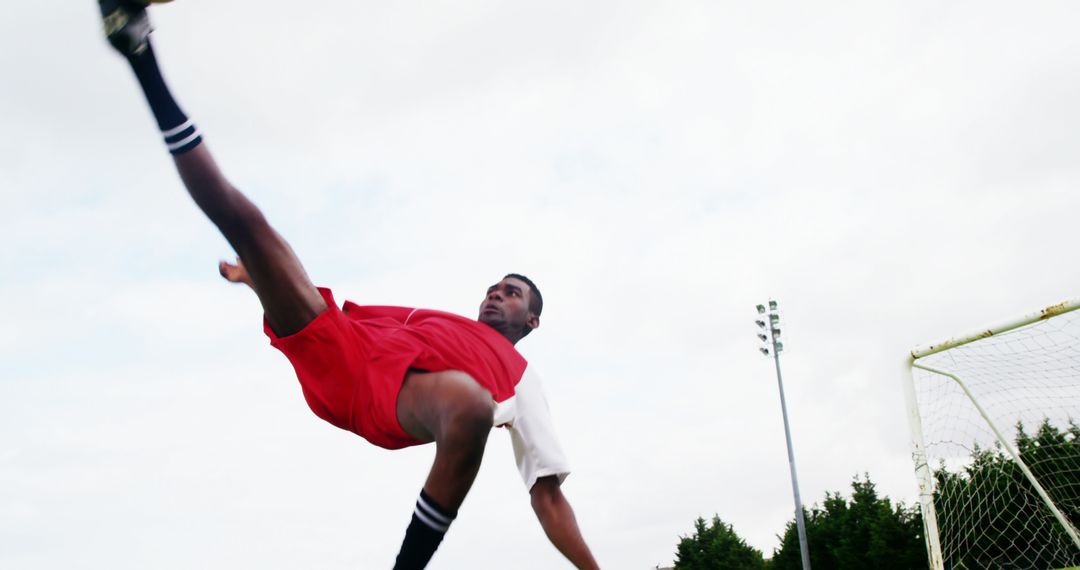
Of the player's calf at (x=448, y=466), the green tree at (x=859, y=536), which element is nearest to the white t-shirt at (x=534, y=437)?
the player's calf at (x=448, y=466)

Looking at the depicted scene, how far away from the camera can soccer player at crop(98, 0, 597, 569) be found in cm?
330

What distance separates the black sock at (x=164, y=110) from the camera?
324cm

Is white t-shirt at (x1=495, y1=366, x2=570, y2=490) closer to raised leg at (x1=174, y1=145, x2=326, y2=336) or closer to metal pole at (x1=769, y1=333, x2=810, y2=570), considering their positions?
raised leg at (x1=174, y1=145, x2=326, y2=336)

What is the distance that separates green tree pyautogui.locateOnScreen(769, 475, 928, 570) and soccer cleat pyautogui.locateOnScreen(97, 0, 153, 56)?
2909 centimetres

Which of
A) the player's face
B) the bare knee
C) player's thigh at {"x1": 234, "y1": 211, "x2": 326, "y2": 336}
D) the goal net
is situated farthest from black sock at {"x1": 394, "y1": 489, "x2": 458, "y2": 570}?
the goal net

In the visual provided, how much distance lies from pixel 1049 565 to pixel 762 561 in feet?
107

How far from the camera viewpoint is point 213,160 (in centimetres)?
336

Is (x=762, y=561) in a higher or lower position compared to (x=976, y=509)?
higher

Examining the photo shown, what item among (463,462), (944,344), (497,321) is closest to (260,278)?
(463,462)

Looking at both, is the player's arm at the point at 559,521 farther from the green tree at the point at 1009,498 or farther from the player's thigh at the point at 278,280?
the green tree at the point at 1009,498

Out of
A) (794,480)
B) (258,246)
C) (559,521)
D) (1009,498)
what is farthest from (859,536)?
(258,246)

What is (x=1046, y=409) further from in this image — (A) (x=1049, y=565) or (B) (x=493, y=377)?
(B) (x=493, y=377)

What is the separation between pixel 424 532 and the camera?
3.39 meters

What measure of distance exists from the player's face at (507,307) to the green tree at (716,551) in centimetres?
3872
